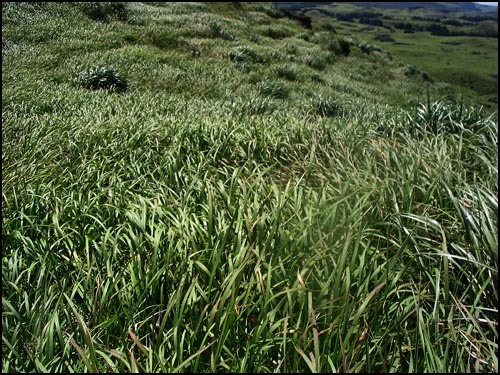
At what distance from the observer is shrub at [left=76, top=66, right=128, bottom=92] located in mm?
9062

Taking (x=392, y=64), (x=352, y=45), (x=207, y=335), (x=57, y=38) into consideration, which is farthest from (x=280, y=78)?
(x=392, y=64)

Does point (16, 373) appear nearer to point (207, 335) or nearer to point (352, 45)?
point (207, 335)

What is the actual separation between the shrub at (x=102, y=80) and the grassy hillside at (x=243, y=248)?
307 centimetres

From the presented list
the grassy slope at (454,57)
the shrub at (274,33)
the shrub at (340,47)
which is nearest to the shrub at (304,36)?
the shrub at (274,33)

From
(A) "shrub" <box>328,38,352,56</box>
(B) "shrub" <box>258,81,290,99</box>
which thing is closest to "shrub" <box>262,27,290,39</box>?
(A) "shrub" <box>328,38,352,56</box>

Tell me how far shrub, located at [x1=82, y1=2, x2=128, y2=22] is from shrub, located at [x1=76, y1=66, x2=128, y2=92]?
300 inches

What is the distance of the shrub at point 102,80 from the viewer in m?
9.06

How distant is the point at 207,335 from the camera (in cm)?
216

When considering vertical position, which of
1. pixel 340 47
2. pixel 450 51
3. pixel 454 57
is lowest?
pixel 454 57

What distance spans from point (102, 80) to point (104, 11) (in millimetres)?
8782

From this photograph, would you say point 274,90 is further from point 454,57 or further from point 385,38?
point 385,38

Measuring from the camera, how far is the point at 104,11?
15844 millimetres

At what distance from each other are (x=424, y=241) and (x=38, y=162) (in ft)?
14.6

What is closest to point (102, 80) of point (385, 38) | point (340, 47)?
point (340, 47)
